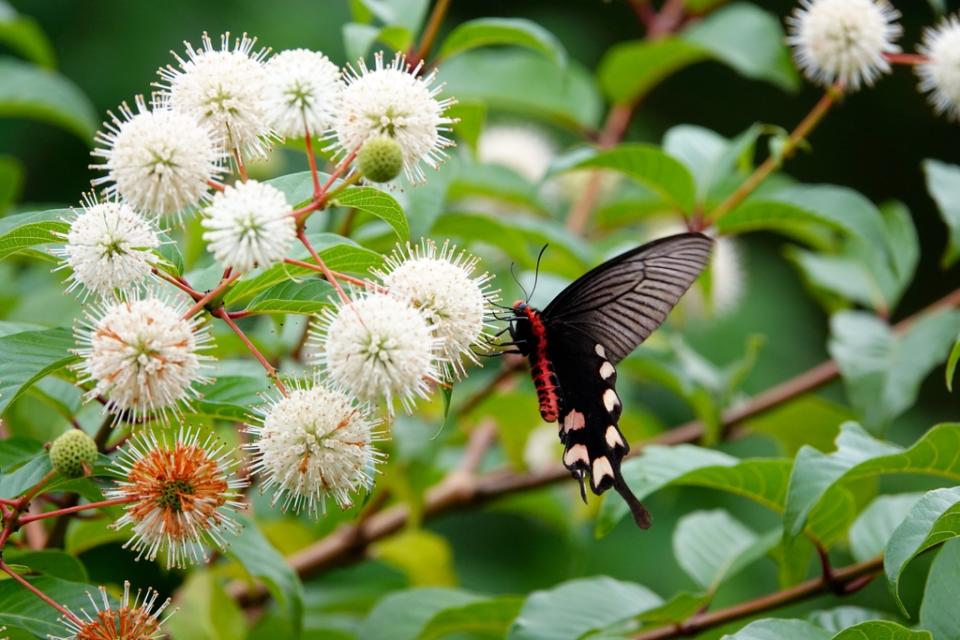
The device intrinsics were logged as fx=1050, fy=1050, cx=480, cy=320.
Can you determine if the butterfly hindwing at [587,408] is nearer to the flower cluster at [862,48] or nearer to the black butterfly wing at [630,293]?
the black butterfly wing at [630,293]

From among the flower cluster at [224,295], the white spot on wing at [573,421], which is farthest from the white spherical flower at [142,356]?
the white spot on wing at [573,421]

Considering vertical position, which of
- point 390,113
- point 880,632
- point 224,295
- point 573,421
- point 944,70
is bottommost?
point 880,632

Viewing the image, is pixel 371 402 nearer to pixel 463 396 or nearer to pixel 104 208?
pixel 104 208

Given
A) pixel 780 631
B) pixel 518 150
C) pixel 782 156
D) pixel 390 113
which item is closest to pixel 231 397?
pixel 390 113

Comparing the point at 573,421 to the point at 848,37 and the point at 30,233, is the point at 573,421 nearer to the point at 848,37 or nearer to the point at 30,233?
the point at 30,233

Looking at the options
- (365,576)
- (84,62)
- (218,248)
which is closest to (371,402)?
(218,248)

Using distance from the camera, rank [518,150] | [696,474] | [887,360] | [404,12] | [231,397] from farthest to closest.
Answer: [518,150], [887,360], [404,12], [696,474], [231,397]
